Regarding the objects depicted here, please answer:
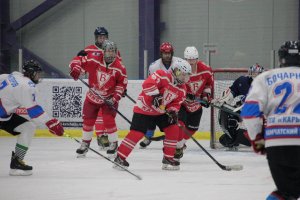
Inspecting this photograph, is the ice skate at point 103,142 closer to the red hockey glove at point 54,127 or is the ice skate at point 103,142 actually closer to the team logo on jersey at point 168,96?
the team logo on jersey at point 168,96

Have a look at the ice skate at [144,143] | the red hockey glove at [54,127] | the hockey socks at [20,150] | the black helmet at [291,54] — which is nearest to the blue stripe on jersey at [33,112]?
the red hockey glove at [54,127]

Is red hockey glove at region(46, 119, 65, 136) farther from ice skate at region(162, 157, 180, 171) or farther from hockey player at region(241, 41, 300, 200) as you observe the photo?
hockey player at region(241, 41, 300, 200)

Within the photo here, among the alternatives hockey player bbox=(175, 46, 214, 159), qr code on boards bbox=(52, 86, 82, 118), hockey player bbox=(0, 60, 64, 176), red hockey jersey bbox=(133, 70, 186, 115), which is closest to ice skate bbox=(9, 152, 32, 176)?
hockey player bbox=(0, 60, 64, 176)

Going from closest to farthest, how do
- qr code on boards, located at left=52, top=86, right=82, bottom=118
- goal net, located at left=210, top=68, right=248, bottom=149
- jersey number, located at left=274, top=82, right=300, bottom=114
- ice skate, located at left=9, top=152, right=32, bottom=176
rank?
jersey number, located at left=274, top=82, right=300, bottom=114 < ice skate, located at left=9, top=152, right=32, bottom=176 < goal net, located at left=210, top=68, right=248, bottom=149 < qr code on boards, located at left=52, top=86, right=82, bottom=118

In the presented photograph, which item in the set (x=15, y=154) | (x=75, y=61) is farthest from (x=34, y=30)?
(x=15, y=154)

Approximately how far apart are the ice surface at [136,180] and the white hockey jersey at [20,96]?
468 mm

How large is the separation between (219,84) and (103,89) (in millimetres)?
1701

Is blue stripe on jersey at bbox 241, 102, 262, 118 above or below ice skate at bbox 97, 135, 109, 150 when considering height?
above

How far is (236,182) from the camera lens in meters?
4.75

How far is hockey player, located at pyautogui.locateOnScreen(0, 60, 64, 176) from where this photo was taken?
468cm

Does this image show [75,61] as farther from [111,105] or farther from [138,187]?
[138,187]

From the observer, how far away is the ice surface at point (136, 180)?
13.8 feet

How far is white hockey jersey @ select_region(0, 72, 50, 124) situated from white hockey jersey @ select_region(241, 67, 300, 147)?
2.14 metres

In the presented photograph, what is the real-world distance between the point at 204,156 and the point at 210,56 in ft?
7.57
